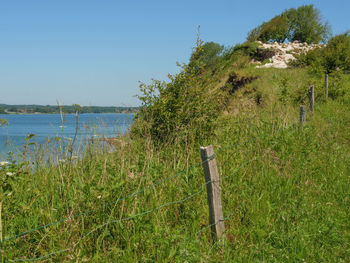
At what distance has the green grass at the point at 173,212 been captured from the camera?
3314mm

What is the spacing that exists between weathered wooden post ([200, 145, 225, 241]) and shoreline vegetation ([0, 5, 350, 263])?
15 centimetres

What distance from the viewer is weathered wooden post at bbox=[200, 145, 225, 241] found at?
3635mm

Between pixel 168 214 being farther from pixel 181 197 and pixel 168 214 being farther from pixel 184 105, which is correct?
pixel 184 105

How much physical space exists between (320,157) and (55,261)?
5.46m

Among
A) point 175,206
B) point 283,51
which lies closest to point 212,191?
point 175,206

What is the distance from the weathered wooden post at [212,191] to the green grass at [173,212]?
0.17 meters

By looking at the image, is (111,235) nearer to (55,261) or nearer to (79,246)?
(79,246)

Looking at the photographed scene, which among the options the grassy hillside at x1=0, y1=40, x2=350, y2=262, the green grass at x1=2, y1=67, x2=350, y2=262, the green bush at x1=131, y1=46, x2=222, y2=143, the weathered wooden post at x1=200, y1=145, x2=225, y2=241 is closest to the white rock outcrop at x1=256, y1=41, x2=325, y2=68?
the green bush at x1=131, y1=46, x2=222, y2=143

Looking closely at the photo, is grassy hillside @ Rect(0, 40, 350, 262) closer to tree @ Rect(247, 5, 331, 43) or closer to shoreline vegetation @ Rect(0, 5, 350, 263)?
shoreline vegetation @ Rect(0, 5, 350, 263)

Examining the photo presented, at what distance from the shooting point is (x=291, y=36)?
33.0m

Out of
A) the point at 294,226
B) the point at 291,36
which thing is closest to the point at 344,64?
the point at 291,36

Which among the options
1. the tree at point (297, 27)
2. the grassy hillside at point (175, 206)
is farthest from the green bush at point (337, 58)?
the grassy hillside at point (175, 206)

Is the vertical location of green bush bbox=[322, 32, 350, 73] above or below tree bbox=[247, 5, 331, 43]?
below

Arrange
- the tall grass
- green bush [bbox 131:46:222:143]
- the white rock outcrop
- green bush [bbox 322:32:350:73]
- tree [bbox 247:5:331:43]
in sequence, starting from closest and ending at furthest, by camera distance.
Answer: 1. the tall grass
2. green bush [bbox 131:46:222:143]
3. green bush [bbox 322:32:350:73]
4. the white rock outcrop
5. tree [bbox 247:5:331:43]
